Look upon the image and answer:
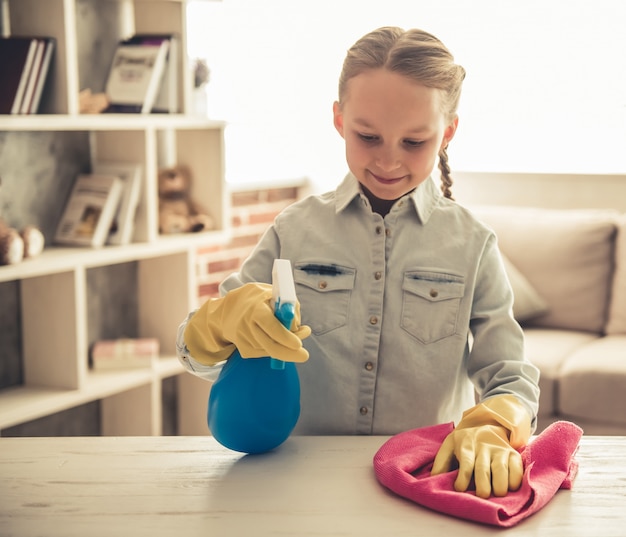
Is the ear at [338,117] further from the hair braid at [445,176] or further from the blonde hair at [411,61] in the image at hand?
the hair braid at [445,176]

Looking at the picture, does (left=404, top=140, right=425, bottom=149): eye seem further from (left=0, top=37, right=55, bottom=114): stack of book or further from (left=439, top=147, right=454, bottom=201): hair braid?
(left=0, top=37, right=55, bottom=114): stack of book

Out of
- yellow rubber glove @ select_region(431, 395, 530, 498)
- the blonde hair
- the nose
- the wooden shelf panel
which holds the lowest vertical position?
yellow rubber glove @ select_region(431, 395, 530, 498)

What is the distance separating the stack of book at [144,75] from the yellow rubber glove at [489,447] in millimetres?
1886

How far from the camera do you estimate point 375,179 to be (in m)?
1.24

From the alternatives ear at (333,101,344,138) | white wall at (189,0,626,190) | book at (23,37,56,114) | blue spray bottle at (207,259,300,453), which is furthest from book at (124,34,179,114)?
blue spray bottle at (207,259,300,453)

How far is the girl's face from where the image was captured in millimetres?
1183

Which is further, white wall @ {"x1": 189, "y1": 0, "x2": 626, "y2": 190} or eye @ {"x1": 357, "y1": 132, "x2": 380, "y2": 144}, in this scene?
white wall @ {"x1": 189, "y1": 0, "x2": 626, "y2": 190}

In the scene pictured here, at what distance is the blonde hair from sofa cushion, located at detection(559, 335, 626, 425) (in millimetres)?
1726

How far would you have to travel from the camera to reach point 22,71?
235 centimetres

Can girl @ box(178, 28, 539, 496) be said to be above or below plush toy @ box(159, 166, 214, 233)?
above

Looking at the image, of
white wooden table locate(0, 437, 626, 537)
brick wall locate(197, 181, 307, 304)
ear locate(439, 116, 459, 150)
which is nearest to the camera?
white wooden table locate(0, 437, 626, 537)

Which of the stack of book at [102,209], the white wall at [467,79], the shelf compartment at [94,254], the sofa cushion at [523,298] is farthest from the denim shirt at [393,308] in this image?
the white wall at [467,79]

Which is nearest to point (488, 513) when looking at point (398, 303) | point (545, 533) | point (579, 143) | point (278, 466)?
point (545, 533)

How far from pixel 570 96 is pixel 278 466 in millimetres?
2919
